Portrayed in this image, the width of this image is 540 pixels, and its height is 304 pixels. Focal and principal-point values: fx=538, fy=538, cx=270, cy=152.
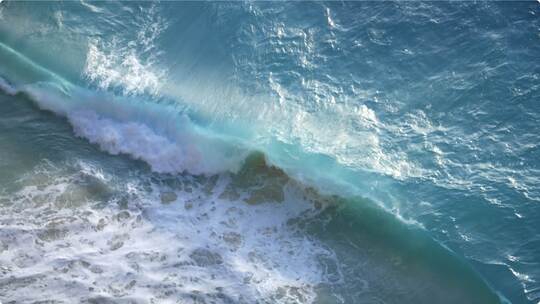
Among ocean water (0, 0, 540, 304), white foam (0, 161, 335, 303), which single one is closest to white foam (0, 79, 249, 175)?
ocean water (0, 0, 540, 304)

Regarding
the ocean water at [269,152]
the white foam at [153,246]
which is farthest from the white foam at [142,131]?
the white foam at [153,246]

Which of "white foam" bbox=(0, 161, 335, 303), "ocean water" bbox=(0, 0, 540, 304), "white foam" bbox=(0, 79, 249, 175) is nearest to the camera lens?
"white foam" bbox=(0, 161, 335, 303)

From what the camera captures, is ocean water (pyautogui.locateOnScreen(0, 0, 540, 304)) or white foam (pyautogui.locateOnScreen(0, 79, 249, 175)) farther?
white foam (pyautogui.locateOnScreen(0, 79, 249, 175))

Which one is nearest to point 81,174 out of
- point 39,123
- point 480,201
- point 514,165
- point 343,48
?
point 39,123

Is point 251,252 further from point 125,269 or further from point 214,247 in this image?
point 125,269

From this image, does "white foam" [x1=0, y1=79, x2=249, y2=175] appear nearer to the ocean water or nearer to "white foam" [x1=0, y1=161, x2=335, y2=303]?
the ocean water

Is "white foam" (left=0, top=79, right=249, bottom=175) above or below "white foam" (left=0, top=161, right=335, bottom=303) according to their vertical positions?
above

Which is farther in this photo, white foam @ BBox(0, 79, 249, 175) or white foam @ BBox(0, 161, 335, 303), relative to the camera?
white foam @ BBox(0, 79, 249, 175)

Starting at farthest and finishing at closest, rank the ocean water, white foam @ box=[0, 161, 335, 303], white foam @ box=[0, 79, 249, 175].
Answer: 1. white foam @ box=[0, 79, 249, 175]
2. the ocean water
3. white foam @ box=[0, 161, 335, 303]
